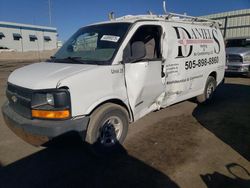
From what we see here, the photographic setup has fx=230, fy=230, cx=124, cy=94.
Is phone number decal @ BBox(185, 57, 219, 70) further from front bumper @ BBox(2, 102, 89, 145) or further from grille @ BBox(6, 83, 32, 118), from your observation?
grille @ BBox(6, 83, 32, 118)

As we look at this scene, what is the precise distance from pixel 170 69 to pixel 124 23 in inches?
53.6

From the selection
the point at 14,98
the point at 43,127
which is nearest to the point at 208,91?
the point at 43,127

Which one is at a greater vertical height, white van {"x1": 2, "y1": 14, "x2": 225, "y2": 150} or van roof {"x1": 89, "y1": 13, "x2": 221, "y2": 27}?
van roof {"x1": 89, "y1": 13, "x2": 221, "y2": 27}

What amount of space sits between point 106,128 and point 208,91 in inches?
157

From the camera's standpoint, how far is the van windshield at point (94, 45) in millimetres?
3885

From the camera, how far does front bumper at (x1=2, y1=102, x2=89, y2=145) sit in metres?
3.15

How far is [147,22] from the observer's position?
445 centimetres

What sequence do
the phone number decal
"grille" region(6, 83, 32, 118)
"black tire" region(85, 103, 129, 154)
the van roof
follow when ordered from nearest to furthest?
"grille" region(6, 83, 32, 118), "black tire" region(85, 103, 129, 154), the van roof, the phone number decal

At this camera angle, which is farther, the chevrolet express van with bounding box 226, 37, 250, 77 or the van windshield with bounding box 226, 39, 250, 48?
the van windshield with bounding box 226, 39, 250, 48

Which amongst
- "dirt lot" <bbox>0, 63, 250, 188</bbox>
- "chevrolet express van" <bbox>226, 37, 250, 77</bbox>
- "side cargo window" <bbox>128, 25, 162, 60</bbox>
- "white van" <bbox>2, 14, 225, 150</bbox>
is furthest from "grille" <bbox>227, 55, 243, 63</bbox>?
"side cargo window" <bbox>128, 25, 162, 60</bbox>

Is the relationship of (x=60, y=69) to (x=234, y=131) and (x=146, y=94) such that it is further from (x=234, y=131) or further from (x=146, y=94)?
(x=234, y=131)

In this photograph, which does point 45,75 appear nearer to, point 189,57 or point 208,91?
point 189,57

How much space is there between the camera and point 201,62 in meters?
5.92

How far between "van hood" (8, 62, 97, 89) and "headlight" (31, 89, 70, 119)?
0.11 meters
